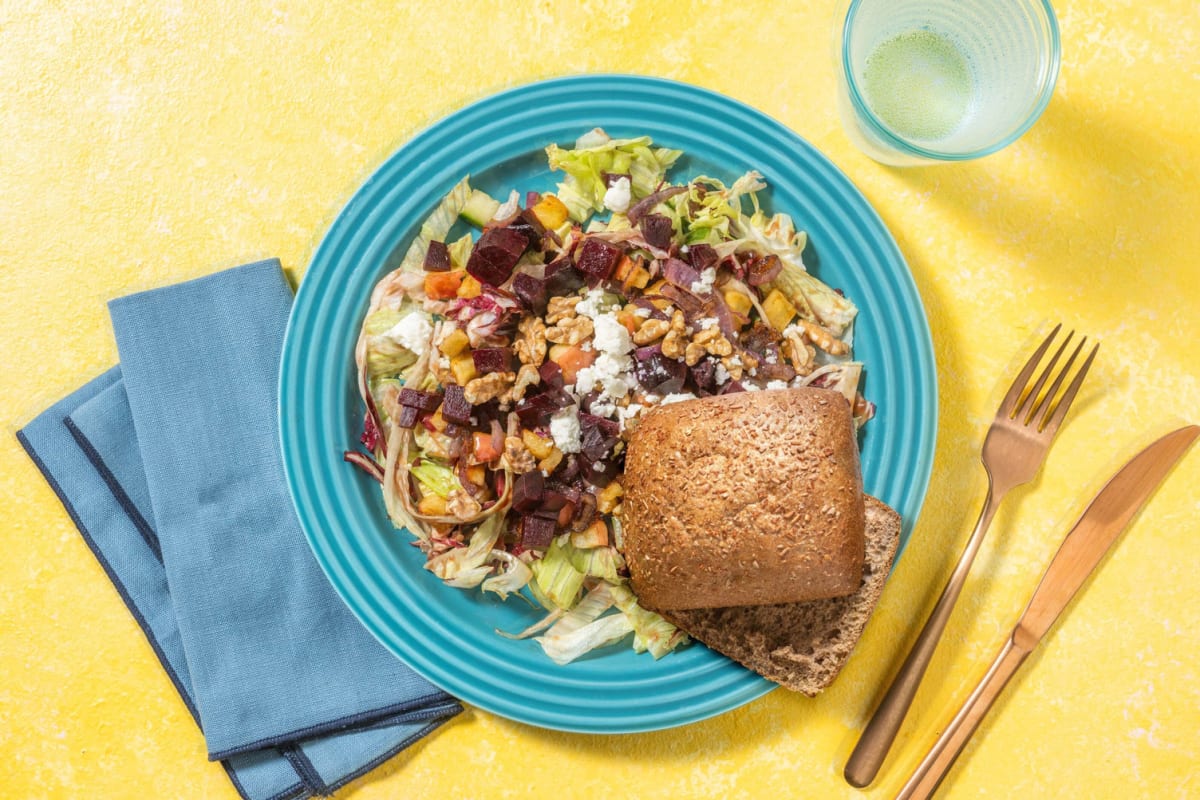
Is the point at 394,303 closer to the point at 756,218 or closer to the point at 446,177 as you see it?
the point at 446,177

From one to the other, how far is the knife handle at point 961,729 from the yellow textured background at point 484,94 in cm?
11

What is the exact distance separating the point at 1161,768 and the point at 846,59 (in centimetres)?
304

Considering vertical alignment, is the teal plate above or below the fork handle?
above

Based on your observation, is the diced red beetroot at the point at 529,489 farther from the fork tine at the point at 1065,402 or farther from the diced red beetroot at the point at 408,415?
the fork tine at the point at 1065,402

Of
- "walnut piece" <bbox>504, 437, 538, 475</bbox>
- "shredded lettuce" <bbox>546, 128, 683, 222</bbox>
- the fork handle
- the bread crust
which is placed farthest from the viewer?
the fork handle

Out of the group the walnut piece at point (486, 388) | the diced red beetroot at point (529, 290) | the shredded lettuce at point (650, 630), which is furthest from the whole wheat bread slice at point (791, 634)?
the diced red beetroot at point (529, 290)

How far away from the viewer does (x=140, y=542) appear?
317cm

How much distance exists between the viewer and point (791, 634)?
2.95 m

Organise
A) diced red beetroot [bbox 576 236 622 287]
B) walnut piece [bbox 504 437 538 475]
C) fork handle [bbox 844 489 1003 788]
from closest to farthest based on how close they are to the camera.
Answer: walnut piece [bbox 504 437 538 475]
diced red beetroot [bbox 576 236 622 287]
fork handle [bbox 844 489 1003 788]

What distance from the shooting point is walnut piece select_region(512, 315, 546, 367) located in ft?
9.39

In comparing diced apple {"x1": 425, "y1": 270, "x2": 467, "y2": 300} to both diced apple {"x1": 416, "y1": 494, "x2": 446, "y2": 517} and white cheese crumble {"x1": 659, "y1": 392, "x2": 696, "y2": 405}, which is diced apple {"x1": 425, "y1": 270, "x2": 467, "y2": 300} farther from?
white cheese crumble {"x1": 659, "y1": 392, "x2": 696, "y2": 405}

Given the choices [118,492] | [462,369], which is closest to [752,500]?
[462,369]

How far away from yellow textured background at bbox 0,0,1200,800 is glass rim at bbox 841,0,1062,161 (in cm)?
30

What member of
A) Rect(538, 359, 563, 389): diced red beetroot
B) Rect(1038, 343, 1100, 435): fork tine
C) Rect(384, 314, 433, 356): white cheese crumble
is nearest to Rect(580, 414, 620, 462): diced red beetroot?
Rect(538, 359, 563, 389): diced red beetroot
